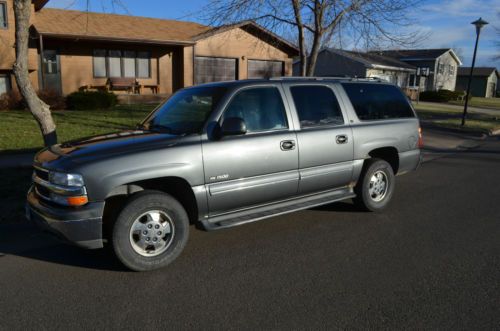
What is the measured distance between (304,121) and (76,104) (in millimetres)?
15238

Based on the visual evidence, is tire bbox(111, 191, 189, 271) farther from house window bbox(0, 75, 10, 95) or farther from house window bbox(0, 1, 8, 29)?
house window bbox(0, 75, 10, 95)

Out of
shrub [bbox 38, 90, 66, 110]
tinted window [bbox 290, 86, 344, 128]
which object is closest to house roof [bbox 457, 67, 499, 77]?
shrub [bbox 38, 90, 66, 110]

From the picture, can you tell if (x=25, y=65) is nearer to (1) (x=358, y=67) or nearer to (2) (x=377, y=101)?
(2) (x=377, y=101)

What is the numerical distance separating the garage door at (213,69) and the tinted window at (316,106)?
20.4m

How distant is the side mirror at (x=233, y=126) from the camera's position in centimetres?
434

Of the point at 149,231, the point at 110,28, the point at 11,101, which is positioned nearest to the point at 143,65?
the point at 110,28

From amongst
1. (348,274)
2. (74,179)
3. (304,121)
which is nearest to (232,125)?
(304,121)

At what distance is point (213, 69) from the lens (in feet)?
86.0

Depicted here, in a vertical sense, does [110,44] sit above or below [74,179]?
above

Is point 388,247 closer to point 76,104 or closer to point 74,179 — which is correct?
point 74,179

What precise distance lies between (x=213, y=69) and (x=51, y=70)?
29.8ft

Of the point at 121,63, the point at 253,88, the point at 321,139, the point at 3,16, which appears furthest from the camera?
the point at 121,63

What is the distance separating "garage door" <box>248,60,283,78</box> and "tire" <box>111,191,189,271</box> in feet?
79.6

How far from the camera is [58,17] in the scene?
70.8ft
